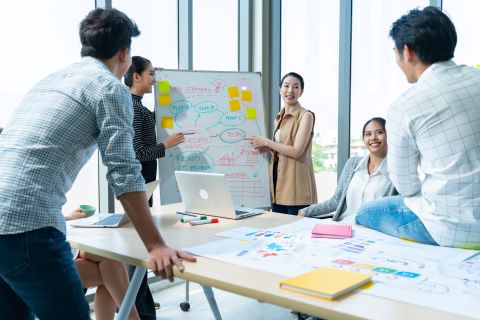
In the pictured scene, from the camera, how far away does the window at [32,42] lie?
251cm

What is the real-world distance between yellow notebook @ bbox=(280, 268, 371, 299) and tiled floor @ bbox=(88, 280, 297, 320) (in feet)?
5.72

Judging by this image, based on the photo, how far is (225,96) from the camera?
306 centimetres

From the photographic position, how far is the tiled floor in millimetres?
2861

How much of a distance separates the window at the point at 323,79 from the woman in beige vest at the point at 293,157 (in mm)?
445

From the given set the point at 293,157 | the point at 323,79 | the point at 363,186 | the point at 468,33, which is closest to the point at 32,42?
the point at 293,157

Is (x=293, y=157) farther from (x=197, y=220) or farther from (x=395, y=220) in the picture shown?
(x=395, y=220)

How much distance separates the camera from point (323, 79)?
12.3 ft

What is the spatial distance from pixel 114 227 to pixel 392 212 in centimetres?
108

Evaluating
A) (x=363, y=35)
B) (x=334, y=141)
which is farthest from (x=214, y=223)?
(x=363, y=35)

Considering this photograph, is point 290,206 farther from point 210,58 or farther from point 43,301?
point 43,301

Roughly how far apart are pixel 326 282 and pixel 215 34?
3046 millimetres

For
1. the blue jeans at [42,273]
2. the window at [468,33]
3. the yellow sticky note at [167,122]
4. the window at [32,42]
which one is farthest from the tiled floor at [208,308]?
the window at [468,33]

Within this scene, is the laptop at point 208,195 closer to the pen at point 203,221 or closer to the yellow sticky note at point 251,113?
the pen at point 203,221

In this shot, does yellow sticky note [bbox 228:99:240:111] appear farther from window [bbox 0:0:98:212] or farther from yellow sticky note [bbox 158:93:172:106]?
window [bbox 0:0:98:212]
